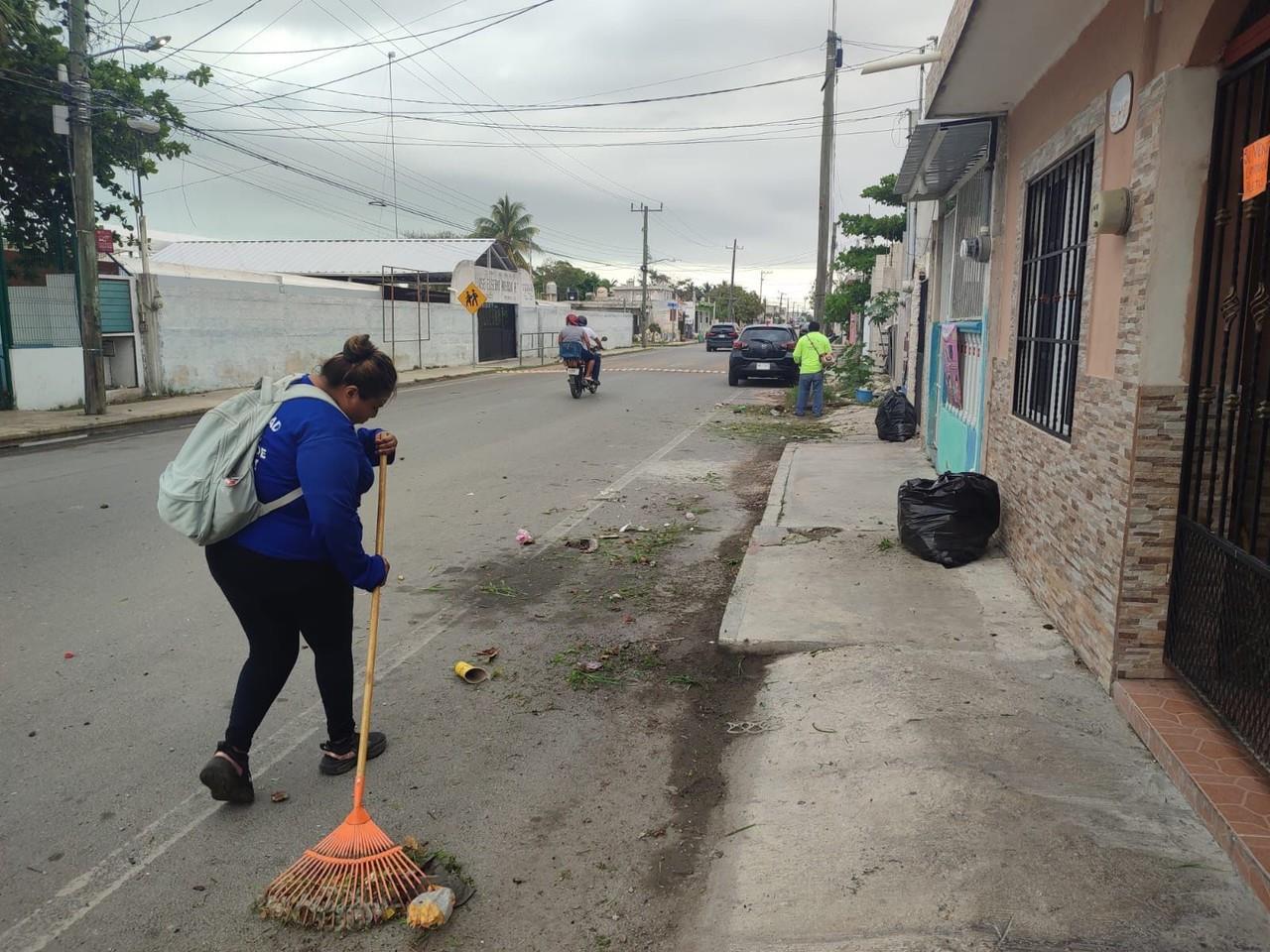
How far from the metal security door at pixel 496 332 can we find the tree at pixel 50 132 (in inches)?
645

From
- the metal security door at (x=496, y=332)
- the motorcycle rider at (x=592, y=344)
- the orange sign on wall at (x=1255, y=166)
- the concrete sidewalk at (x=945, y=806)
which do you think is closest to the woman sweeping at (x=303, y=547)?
the concrete sidewalk at (x=945, y=806)

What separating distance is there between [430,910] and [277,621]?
1.27m

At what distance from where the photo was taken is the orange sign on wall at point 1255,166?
310cm

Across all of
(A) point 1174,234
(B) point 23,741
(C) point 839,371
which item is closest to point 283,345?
(C) point 839,371

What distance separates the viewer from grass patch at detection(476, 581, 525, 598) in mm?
6221

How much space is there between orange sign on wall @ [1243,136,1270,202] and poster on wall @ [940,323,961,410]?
5.73 meters

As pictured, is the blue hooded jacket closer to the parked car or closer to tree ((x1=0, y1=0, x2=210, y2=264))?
tree ((x1=0, y1=0, x2=210, y2=264))

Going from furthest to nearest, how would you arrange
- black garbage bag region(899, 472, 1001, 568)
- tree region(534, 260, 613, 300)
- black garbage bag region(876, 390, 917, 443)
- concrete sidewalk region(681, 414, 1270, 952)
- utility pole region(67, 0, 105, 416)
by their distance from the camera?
tree region(534, 260, 613, 300)
utility pole region(67, 0, 105, 416)
black garbage bag region(876, 390, 917, 443)
black garbage bag region(899, 472, 1001, 568)
concrete sidewalk region(681, 414, 1270, 952)

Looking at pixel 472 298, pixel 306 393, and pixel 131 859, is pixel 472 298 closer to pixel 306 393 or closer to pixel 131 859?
pixel 306 393

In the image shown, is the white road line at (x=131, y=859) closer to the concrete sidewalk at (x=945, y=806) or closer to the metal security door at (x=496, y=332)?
the concrete sidewalk at (x=945, y=806)

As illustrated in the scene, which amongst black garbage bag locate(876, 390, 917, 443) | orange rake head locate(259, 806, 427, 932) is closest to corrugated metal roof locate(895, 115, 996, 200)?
black garbage bag locate(876, 390, 917, 443)

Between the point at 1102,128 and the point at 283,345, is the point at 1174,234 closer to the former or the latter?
the point at 1102,128

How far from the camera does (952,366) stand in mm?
9281

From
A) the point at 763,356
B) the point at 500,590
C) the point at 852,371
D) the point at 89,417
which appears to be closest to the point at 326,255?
the point at 763,356
